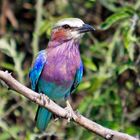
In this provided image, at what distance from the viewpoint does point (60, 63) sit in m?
4.34

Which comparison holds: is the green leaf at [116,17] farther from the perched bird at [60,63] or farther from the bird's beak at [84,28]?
the bird's beak at [84,28]

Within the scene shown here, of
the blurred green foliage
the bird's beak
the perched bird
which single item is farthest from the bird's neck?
the blurred green foliage

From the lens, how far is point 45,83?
174 inches

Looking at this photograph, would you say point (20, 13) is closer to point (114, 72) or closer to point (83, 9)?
point (83, 9)

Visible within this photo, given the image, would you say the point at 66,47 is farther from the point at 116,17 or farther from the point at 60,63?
the point at 116,17

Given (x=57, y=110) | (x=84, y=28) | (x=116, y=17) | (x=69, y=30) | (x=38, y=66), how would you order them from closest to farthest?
(x=57, y=110)
(x=84, y=28)
(x=69, y=30)
(x=38, y=66)
(x=116, y=17)

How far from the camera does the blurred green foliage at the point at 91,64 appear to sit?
17.1 feet

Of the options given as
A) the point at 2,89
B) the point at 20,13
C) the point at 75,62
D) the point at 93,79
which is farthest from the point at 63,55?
the point at 20,13

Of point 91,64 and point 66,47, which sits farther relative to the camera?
point 91,64

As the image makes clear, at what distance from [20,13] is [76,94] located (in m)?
1.11

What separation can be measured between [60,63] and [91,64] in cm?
118

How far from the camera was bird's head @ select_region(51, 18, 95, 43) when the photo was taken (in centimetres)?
417

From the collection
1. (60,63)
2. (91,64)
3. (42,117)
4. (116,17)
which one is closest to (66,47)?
(60,63)

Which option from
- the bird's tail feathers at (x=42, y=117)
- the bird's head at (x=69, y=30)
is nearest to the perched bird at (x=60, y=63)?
the bird's head at (x=69, y=30)
